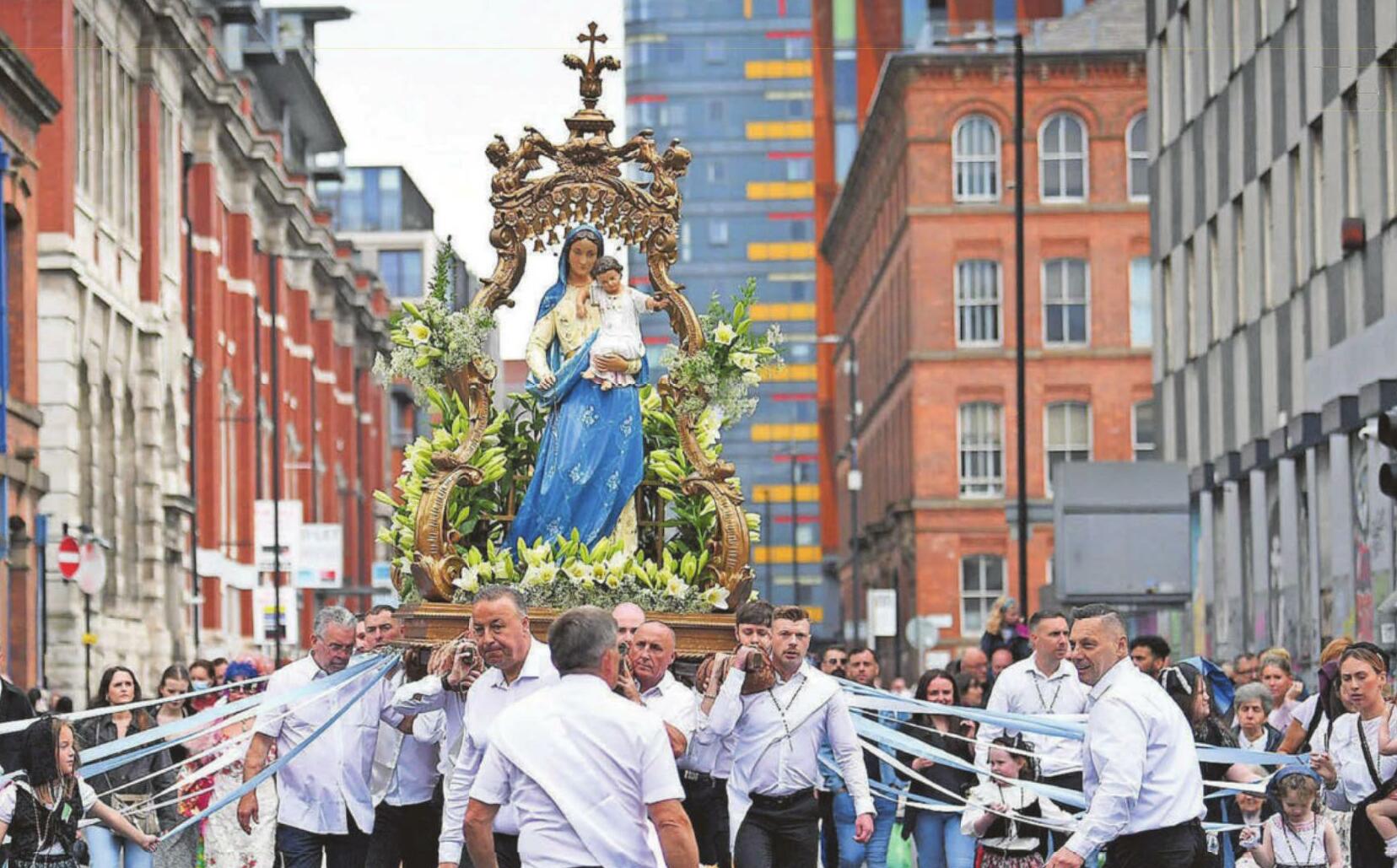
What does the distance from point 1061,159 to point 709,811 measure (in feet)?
Answer: 207

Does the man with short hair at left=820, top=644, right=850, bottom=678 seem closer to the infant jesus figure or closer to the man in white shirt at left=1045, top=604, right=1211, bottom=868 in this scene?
the infant jesus figure

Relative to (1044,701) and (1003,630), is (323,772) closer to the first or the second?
(1044,701)

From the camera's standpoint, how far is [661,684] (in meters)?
13.9

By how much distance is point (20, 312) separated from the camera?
156ft

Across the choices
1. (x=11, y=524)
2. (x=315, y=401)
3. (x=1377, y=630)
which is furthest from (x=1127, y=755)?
(x=315, y=401)

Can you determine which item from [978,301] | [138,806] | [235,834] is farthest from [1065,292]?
[138,806]

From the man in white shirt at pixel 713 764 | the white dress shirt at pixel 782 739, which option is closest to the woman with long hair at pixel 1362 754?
the white dress shirt at pixel 782 739

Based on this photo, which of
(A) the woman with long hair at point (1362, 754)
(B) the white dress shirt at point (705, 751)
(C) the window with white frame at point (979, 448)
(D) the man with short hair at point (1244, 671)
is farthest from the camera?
(C) the window with white frame at point (979, 448)

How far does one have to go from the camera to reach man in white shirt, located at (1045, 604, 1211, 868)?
39.9 ft

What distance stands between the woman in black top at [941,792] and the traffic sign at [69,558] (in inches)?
853

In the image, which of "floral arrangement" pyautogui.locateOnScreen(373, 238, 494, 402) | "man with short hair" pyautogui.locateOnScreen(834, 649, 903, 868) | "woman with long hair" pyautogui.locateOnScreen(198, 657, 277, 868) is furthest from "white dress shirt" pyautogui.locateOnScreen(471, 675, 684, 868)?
"woman with long hair" pyautogui.locateOnScreen(198, 657, 277, 868)

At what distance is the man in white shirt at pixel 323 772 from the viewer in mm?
15086

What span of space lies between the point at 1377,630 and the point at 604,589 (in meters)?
15.6

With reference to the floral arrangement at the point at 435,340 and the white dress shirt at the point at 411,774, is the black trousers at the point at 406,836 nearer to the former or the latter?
the white dress shirt at the point at 411,774
